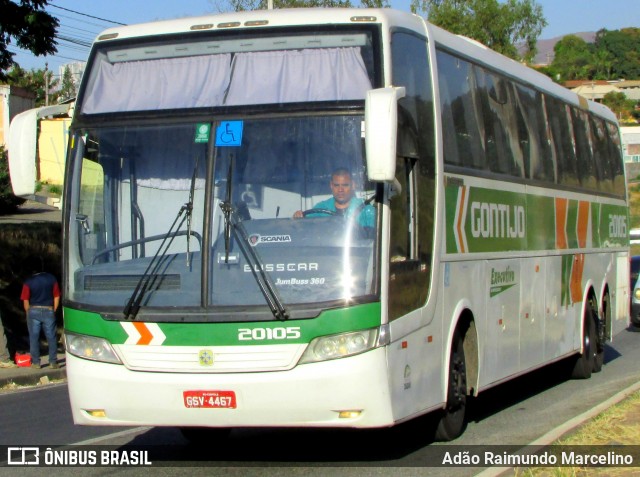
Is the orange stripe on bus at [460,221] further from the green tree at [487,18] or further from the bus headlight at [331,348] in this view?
the green tree at [487,18]

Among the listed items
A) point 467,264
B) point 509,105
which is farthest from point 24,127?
point 509,105

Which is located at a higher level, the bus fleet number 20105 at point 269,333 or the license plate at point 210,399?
the bus fleet number 20105 at point 269,333

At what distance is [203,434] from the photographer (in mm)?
9461

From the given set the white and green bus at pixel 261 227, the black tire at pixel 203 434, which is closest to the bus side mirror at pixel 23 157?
the white and green bus at pixel 261 227

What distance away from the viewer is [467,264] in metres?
9.53

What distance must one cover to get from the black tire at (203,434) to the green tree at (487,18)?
146 feet

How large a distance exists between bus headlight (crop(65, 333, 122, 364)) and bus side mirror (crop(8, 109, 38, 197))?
1.21 m

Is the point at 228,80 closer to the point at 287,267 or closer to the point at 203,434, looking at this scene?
the point at 287,267

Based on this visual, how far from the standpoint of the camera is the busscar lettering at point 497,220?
9844 mm

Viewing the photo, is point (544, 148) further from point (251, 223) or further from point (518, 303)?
point (251, 223)

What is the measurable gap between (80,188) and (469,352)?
3890 mm

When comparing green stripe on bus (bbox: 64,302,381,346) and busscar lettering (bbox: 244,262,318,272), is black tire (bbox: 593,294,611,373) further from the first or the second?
busscar lettering (bbox: 244,262,318,272)

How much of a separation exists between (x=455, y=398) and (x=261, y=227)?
110 inches

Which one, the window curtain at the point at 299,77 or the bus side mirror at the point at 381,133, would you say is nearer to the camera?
the bus side mirror at the point at 381,133
